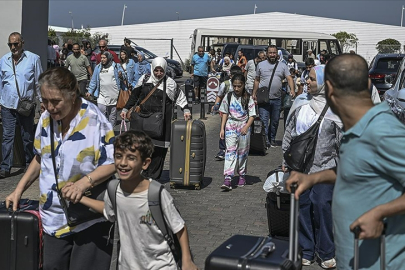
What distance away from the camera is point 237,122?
10.7 m

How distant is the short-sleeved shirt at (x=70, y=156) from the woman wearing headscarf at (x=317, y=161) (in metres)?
2.56

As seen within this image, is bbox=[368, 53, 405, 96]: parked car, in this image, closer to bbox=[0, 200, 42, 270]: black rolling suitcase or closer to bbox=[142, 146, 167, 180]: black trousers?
bbox=[142, 146, 167, 180]: black trousers

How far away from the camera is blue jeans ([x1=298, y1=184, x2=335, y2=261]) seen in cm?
677

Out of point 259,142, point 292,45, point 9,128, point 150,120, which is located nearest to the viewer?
point 150,120

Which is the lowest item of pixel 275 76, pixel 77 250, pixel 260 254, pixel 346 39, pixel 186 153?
pixel 186 153

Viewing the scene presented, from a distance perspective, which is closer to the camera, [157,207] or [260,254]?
[260,254]

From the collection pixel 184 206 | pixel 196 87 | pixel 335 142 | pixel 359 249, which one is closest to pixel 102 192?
pixel 359 249

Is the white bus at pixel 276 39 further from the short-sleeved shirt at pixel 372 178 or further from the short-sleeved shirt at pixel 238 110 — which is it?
the short-sleeved shirt at pixel 372 178

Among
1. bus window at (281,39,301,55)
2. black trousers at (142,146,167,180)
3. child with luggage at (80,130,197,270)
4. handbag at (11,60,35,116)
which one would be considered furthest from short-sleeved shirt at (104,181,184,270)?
bus window at (281,39,301,55)

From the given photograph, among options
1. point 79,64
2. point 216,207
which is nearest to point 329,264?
point 216,207

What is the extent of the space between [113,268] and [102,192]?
218 centimetres

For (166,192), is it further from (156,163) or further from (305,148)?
(156,163)

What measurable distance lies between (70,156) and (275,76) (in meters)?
10.3

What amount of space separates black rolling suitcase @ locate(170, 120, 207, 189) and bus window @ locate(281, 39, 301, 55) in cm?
3617
